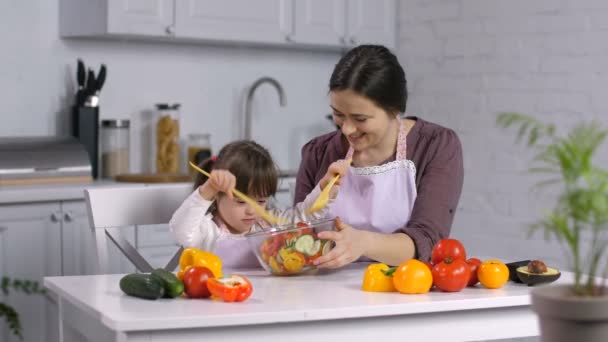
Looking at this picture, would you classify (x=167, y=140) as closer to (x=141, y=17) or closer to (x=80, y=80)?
(x=80, y=80)

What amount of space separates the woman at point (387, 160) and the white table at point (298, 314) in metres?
0.37

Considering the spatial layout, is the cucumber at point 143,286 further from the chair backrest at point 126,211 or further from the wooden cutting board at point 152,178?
the wooden cutting board at point 152,178

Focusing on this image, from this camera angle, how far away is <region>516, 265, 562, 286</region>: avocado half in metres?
1.82

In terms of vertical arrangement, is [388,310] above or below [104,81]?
below

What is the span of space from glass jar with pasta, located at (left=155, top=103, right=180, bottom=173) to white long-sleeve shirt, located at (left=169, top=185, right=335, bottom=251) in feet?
5.65

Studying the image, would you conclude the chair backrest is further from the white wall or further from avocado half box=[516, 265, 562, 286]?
the white wall

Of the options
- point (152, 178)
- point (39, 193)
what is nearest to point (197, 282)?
point (39, 193)

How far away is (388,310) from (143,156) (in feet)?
8.70

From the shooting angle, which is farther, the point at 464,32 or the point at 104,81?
the point at 464,32

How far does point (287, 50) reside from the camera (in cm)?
449

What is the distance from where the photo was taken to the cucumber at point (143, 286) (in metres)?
1.63

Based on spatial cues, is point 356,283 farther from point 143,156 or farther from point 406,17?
point 406,17

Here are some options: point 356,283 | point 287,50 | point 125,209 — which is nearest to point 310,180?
point 125,209

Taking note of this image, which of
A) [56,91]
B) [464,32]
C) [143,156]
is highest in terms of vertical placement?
[464,32]
